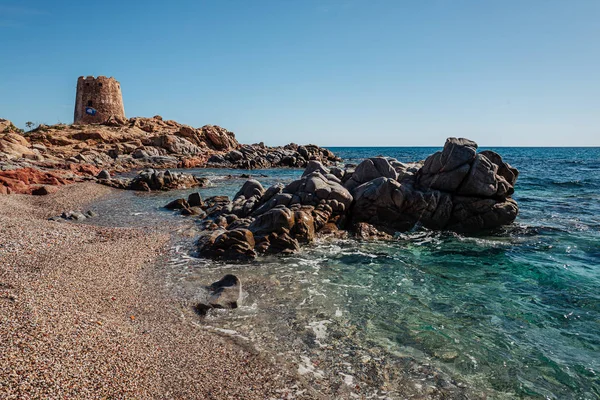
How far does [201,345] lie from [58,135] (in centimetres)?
6918

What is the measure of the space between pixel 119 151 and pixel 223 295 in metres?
58.0

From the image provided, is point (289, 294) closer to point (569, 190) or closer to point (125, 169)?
point (569, 190)

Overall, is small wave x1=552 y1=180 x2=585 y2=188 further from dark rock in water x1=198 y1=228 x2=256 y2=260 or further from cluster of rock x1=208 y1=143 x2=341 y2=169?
dark rock in water x1=198 y1=228 x2=256 y2=260

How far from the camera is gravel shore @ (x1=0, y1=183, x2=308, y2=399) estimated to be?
5598 millimetres

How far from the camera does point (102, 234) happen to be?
15.9 metres

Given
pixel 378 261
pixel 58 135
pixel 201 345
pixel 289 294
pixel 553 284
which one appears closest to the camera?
pixel 201 345

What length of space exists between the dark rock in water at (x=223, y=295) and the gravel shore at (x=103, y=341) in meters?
0.64

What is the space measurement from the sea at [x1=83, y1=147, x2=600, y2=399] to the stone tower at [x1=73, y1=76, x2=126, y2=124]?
79.6 meters

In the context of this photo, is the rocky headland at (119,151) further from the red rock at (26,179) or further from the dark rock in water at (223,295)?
the dark rock in water at (223,295)

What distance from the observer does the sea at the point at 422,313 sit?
7.03m

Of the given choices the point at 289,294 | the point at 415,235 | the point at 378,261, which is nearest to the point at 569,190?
the point at 415,235

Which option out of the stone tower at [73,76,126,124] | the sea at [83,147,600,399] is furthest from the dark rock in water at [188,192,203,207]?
the stone tower at [73,76,126,124]

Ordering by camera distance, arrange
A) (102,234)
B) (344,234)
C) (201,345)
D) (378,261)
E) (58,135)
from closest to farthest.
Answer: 1. (201,345)
2. (378,261)
3. (102,234)
4. (344,234)
5. (58,135)

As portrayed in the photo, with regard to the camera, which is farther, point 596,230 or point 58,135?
point 58,135
